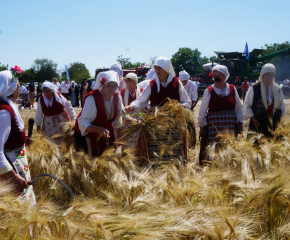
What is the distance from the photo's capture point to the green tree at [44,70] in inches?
3295

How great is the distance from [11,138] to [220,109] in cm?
302

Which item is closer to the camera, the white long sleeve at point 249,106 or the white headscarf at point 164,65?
the white headscarf at point 164,65

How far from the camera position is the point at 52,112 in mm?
5738

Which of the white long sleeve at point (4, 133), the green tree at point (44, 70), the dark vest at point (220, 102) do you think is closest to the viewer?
the white long sleeve at point (4, 133)

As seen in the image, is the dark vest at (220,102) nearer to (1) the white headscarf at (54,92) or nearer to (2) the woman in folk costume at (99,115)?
(2) the woman in folk costume at (99,115)

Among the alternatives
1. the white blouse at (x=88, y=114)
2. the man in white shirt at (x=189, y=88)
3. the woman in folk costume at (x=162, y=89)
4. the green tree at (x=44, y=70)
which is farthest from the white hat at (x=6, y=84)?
the green tree at (x=44, y=70)

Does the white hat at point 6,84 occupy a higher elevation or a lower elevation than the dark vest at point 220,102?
higher

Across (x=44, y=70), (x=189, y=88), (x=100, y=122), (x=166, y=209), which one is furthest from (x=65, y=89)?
(x=44, y=70)

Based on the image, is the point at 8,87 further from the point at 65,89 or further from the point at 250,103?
the point at 65,89

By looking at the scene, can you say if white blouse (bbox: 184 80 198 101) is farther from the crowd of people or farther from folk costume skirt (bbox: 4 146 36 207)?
folk costume skirt (bbox: 4 146 36 207)

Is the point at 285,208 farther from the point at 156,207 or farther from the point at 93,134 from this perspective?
the point at 93,134

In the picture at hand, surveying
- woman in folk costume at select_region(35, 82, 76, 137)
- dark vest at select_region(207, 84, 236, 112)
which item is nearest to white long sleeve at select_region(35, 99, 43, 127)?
woman in folk costume at select_region(35, 82, 76, 137)

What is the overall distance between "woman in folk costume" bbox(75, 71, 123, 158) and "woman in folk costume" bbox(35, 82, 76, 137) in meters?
1.72

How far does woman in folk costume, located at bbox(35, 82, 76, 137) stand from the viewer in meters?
5.70
